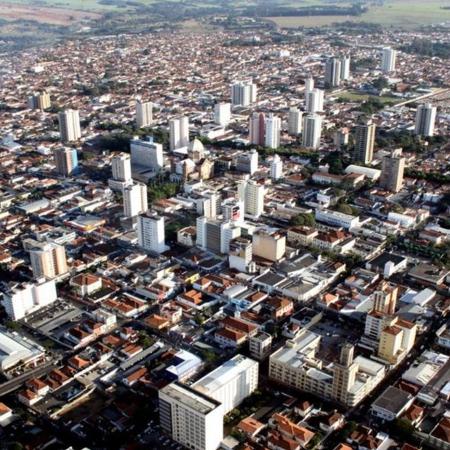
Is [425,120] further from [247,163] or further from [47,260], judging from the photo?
[47,260]

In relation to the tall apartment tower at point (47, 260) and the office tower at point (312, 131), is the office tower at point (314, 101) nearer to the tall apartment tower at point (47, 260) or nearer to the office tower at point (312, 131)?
the office tower at point (312, 131)

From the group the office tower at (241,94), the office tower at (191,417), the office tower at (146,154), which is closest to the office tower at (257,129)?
the office tower at (146,154)

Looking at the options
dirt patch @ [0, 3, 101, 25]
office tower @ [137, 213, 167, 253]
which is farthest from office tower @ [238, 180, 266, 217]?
dirt patch @ [0, 3, 101, 25]

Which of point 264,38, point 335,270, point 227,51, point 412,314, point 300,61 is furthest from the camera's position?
point 264,38

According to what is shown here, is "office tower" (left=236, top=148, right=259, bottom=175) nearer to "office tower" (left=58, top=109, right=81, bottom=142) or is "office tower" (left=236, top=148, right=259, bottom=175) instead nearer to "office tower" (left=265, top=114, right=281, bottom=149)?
"office tower" (left=265, top=114, right=281, bottom=149)

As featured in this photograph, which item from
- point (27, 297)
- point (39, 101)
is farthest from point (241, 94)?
point (27, 297)

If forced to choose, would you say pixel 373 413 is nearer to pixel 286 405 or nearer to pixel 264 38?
pixel 286 405

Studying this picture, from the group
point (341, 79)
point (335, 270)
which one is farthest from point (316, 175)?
point (341, 79)
